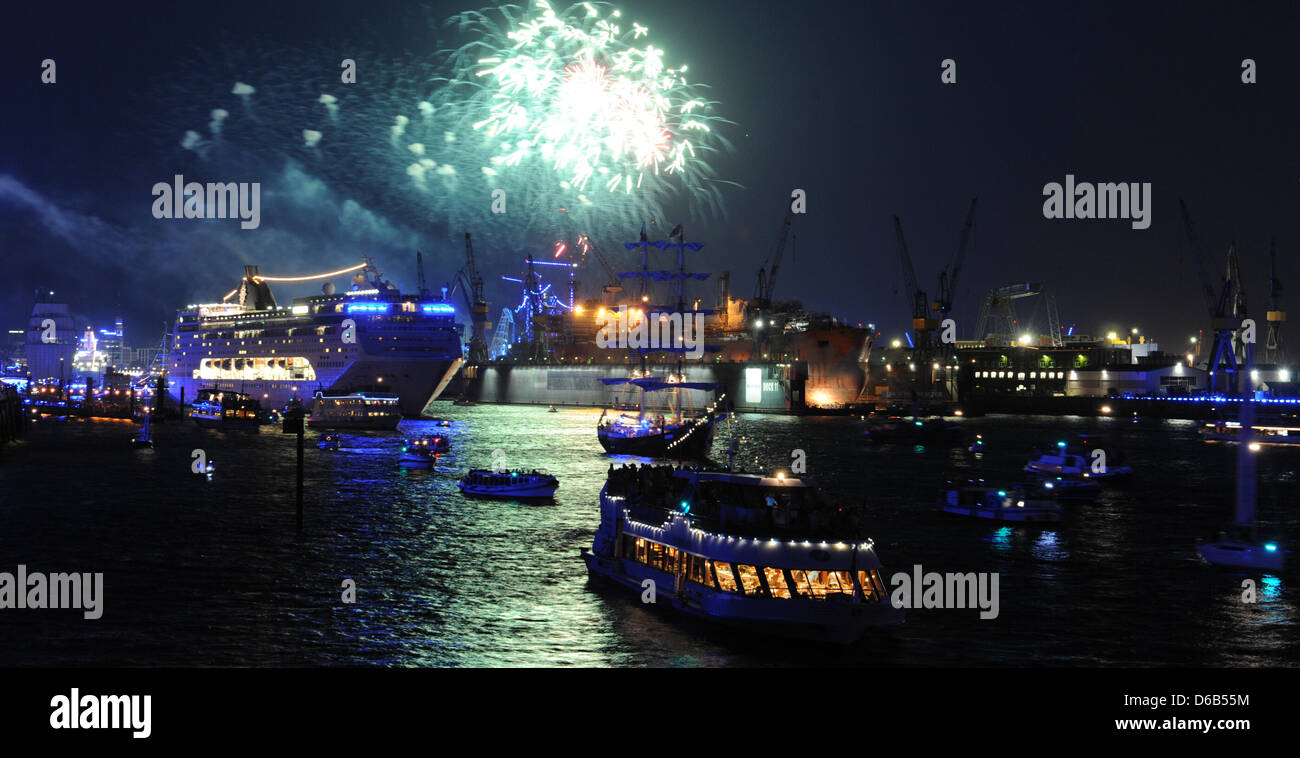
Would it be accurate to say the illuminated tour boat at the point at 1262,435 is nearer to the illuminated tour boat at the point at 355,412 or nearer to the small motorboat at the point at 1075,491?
the small motorboat at the point at 1075,491

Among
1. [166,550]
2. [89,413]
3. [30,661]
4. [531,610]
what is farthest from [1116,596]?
[89,413]

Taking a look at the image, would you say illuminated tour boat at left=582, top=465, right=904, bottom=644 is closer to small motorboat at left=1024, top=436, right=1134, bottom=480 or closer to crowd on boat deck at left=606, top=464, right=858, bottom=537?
crowd on boat deck at left=606, top=464, right=858, bottom=537

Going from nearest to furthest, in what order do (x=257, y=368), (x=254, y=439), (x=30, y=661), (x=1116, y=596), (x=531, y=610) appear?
(x=30, y=661) < (x=531, y=610) < (x=1116, y=596) < (x=254, y=439) < (x=257, y=368)

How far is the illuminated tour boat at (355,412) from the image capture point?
490 ft

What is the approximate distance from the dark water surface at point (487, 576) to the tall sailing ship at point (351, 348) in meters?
68.2

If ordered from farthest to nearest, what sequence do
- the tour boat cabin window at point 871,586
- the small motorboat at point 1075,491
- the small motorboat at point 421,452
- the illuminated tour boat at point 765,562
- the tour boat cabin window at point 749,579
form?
the small motorboat at point 421,452 < the small motorboat at point 1075,491 < the tour boat cabin window at point 749,579 < the tour boat cabin window at point 871,586 < the illuminated tour boat at point 765,562

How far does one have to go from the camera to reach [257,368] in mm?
184250

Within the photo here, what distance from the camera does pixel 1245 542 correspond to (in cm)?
4728

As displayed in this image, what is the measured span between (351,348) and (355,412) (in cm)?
1800

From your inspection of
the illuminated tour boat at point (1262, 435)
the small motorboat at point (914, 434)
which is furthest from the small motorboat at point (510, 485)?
the illuminated tour boat at point (1262, 435)

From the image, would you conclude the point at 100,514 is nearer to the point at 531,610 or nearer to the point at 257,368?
the point at 531,610
